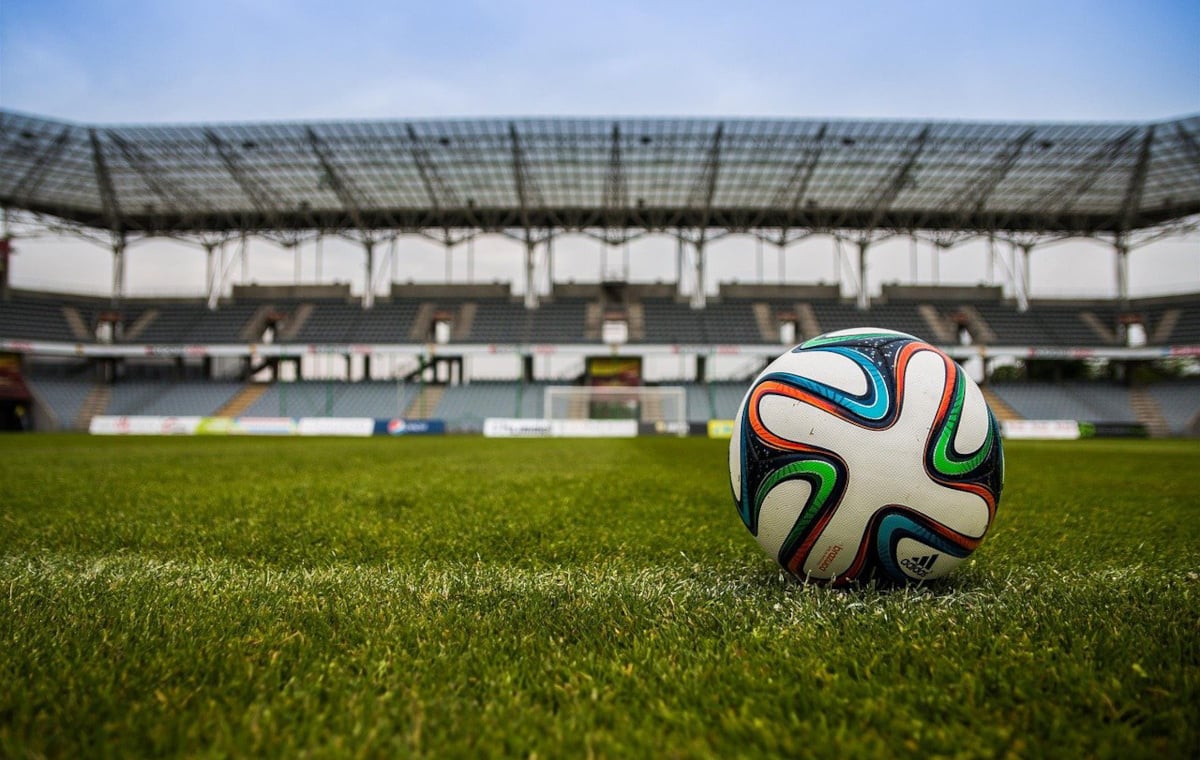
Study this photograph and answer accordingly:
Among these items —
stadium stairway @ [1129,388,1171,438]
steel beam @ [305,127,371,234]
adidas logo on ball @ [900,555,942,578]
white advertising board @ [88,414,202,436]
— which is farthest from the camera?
stadium stairway @ [1129,388,1171,438]

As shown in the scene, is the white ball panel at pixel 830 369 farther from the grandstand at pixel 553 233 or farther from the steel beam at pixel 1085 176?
the steel beam at pixel 1085 176

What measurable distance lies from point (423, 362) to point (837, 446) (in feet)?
122

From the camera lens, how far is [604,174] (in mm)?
34969

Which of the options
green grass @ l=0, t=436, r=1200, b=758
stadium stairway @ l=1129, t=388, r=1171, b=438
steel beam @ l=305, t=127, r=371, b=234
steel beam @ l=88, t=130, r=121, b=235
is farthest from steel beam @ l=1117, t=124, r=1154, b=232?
steel beam @ l=88, t=130, r=121, b=235

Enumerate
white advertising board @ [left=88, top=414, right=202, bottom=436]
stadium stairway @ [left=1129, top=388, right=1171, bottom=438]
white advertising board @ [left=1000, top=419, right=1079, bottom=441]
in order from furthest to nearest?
1. stadium stairway @ [left=1129, top=388, right=1171, bottom=438]
2. white advertising board @ [left=88, top=414, right=202, bottom=436]
3. white advertising board @ [left=1000, top=419, right=1079, bottom=441]

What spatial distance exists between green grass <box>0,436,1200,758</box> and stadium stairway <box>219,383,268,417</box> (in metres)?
34.7

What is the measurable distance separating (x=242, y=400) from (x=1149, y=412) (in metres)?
47.4

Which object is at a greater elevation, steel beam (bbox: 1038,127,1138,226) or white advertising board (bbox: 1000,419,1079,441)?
steel beam (bbox: 1038,127,1138,226)

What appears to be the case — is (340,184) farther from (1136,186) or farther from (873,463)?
(1136,186)

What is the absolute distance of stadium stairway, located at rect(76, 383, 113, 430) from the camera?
118 ft

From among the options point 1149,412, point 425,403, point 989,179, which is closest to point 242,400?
point 425,403

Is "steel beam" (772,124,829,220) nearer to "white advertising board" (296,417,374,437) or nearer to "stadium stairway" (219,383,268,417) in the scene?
"white advertising board" (296,417,374,437)

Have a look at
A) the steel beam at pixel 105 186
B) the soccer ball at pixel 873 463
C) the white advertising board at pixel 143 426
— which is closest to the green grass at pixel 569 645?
the soccer ball at pixel 873 463

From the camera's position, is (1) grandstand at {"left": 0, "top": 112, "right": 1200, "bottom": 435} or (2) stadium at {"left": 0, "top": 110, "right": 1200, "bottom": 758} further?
(1) grandstand at {"left": 0, "top": 112, "right": 1200, "bottom": 435}
